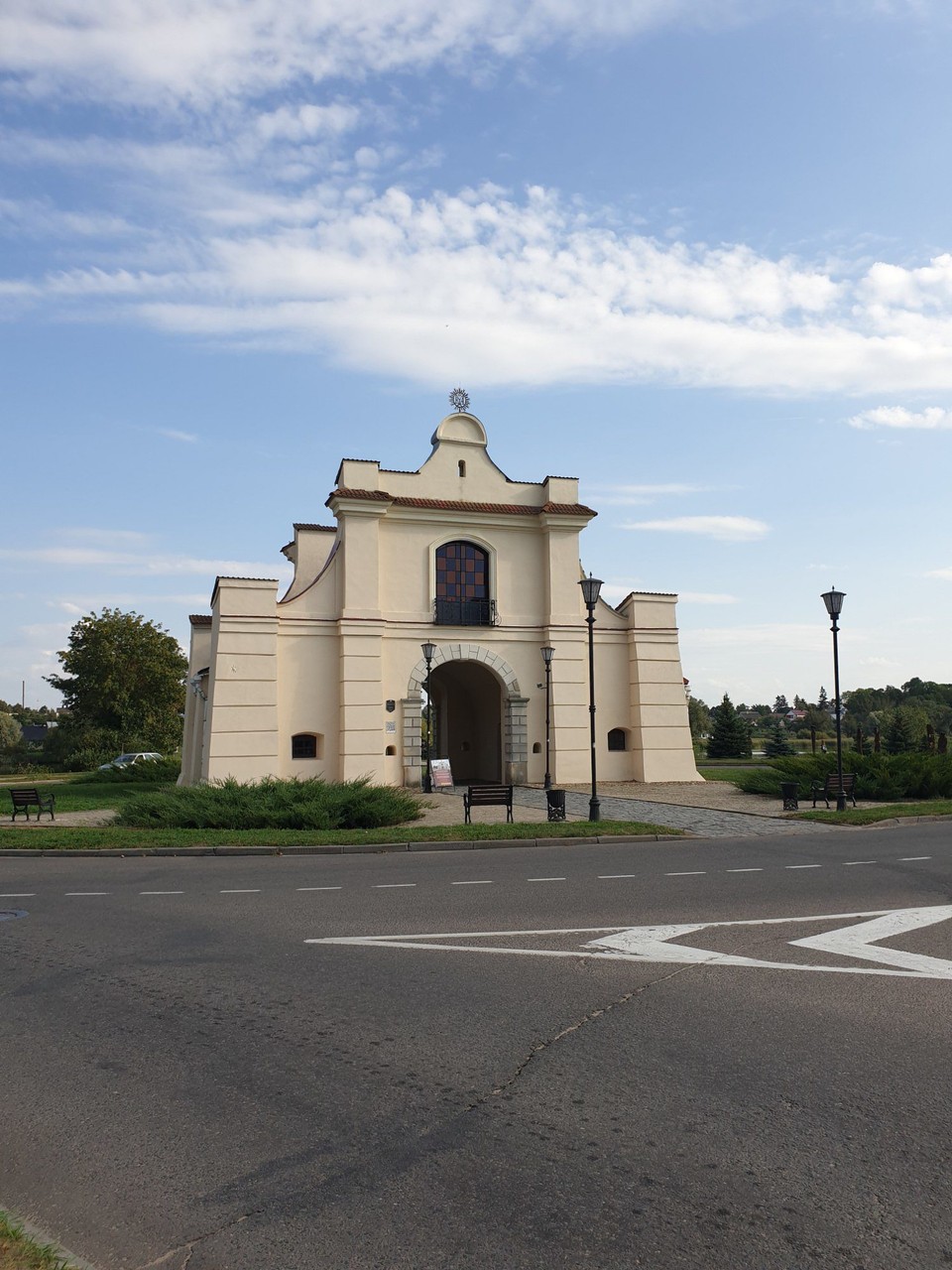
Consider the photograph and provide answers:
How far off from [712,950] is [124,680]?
54767 mm

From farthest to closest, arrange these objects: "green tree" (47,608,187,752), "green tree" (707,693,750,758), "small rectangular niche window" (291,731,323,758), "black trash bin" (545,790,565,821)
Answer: "green tree" (707,693,750,758)
"green tree" (47,608,187,752)
"small rectangular niche window" (291,731,323,758)
"black trash bin" (545,790,565,821)

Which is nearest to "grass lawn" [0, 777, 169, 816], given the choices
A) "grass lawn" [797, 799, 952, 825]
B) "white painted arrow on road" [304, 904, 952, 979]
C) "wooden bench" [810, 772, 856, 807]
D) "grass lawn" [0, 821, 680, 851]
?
"grass lawn" [0, 821, 680, 851]

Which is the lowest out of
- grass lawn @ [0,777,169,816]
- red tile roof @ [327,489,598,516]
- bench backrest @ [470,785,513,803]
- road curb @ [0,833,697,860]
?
road curb @ [0,833,697,860]

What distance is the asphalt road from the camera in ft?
11.0

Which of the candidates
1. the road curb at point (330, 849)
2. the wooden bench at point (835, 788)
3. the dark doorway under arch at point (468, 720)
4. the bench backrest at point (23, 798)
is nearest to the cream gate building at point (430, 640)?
the dark doorway under arch at point (468, 720)

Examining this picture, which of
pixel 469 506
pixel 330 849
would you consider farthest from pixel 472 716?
pixel 330 849

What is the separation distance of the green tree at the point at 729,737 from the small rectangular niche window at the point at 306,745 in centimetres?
4009

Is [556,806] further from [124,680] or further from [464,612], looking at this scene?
[124,680]

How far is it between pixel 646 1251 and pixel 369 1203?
105 cm

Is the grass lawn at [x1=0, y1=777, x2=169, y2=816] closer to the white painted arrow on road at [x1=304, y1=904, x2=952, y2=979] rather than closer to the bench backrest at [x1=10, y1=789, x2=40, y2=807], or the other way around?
the bench backrest at [x1=10, y1=789, x2=40, y2=807]

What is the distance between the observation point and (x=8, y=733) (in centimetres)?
7681

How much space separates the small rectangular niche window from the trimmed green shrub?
8.99m

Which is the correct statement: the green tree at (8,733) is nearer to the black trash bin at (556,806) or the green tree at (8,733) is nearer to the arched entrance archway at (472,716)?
the arched entrance archway at (472,716)

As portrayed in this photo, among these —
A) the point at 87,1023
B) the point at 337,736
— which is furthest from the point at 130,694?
the point at 87,1023
